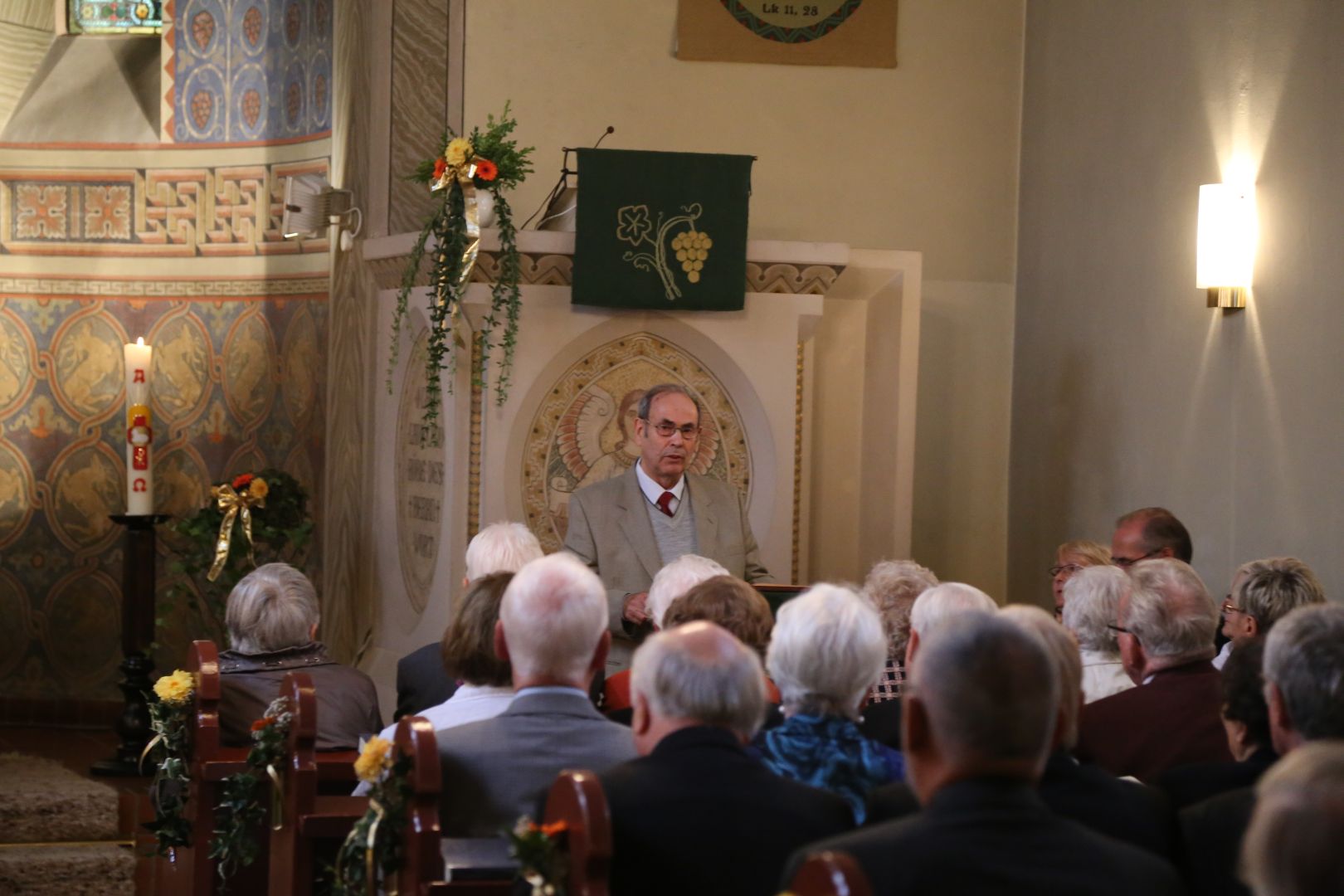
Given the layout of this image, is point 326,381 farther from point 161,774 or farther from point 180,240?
point 161,774

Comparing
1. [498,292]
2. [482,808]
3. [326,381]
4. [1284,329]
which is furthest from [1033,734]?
[326,381]

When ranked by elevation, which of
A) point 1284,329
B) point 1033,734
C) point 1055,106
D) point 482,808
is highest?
point 1055,106

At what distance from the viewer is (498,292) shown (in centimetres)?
574

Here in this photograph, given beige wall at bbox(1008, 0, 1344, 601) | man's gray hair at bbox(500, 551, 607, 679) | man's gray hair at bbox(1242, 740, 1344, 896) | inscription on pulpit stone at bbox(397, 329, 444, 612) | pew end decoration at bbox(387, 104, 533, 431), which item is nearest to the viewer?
man's gray hair at bbox(1242, 740, 1344, 896)

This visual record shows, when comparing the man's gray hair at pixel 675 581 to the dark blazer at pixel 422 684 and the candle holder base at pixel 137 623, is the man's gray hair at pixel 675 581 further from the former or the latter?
the candle holder base at pixel 137 623

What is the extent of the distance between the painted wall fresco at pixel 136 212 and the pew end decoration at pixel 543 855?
602 cm

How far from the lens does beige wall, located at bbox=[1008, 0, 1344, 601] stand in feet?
15.9

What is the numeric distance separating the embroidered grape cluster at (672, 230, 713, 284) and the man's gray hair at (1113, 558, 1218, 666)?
2.79 metres

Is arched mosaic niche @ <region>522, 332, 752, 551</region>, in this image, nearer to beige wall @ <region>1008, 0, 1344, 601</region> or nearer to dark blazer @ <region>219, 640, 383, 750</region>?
beige wall @ <region>1008, 0, 1344, 601</region>

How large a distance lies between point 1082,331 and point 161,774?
402 centimetres

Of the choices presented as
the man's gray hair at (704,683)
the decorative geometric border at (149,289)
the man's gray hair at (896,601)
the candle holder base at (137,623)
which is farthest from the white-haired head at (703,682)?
the decorative geometric border at (149,289)

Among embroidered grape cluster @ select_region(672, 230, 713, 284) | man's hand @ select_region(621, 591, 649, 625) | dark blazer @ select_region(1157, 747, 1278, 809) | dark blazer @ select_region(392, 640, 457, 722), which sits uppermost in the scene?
embroidered grape cluster @ select_region(672, 230, 713, 284)

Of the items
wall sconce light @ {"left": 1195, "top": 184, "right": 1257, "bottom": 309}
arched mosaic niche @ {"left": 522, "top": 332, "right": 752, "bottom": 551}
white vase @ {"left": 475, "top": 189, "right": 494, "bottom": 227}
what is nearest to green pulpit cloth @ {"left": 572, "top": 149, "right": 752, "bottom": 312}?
arched mosaic niche @ {"left": 522, "top": 332, "right": 752, "bottom": 551}

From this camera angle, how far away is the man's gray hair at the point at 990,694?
1899 mm
